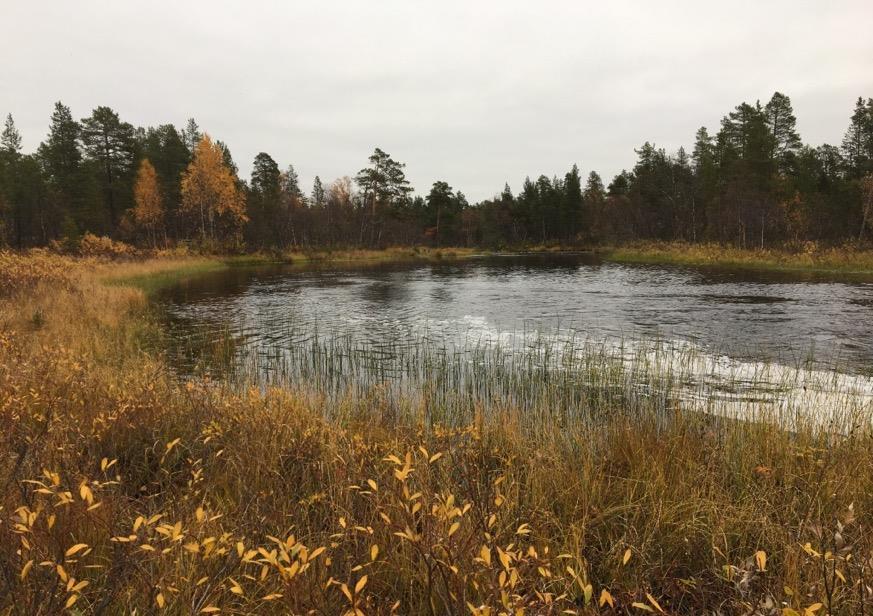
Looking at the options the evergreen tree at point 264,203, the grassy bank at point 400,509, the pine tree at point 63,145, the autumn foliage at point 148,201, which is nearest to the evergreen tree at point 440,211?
the evergreen tree at point 264,203

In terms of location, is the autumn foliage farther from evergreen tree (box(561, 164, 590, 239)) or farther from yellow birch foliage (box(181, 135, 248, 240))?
evergreen tree (box(561, 164, 590, 239))

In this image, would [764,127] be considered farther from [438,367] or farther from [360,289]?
[438,367]

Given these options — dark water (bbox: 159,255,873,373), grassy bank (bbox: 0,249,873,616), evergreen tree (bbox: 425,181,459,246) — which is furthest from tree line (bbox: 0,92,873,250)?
grassy bank (bbox: 0,249,873,616)

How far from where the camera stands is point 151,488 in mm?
4137

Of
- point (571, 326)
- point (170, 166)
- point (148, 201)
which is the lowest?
point (571, 326)

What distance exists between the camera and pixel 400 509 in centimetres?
280

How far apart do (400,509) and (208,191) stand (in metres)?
51.2

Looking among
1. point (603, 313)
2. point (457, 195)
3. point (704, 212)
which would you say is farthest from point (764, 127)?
point (457, 195)

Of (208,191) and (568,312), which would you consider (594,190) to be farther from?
(568,312)

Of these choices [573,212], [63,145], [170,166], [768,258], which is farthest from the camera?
[573,212]

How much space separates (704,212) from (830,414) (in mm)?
61110

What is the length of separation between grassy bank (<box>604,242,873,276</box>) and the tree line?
438 cm

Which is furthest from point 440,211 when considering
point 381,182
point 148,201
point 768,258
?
point 768,258

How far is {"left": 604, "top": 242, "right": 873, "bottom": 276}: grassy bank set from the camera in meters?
29.9
